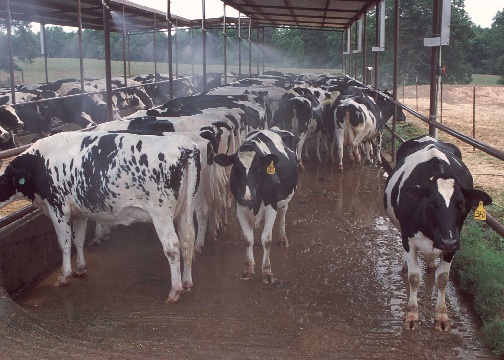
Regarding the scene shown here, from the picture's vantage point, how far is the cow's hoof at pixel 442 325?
15.6 ft

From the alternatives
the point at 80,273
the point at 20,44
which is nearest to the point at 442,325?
the point at 80,273

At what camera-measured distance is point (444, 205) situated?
4430mm

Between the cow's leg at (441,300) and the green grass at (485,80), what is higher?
the green grass at (485,80)

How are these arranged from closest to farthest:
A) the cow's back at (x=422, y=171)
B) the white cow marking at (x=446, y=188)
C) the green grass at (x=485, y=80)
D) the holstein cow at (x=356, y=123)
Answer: the white cow marking at (x=446, y=188) < the cow's back at (x=422, y=171) < the holstein cow at (x=356, y=123) < the green grass at (x=485, y=80)

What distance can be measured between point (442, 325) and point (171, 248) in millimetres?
2538

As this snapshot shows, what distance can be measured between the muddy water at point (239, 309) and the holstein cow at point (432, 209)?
392 millimetres

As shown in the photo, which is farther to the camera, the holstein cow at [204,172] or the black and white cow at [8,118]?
the black and white cow at [8,118]

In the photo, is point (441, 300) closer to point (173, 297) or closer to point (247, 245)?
point (247, 245)

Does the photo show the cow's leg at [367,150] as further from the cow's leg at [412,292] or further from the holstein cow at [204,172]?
the cow's leg at [412,292]

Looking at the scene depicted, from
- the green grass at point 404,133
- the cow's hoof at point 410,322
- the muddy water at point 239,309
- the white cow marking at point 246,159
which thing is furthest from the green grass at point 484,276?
the green grass at point 404,133

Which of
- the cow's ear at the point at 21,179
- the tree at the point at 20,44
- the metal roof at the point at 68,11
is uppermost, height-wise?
the tree at the point at 20,44

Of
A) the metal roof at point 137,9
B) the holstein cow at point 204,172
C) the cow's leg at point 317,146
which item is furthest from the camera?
the metal roof at point 137,9

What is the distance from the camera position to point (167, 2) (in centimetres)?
1284

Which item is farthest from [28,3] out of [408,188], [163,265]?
[408,188]
